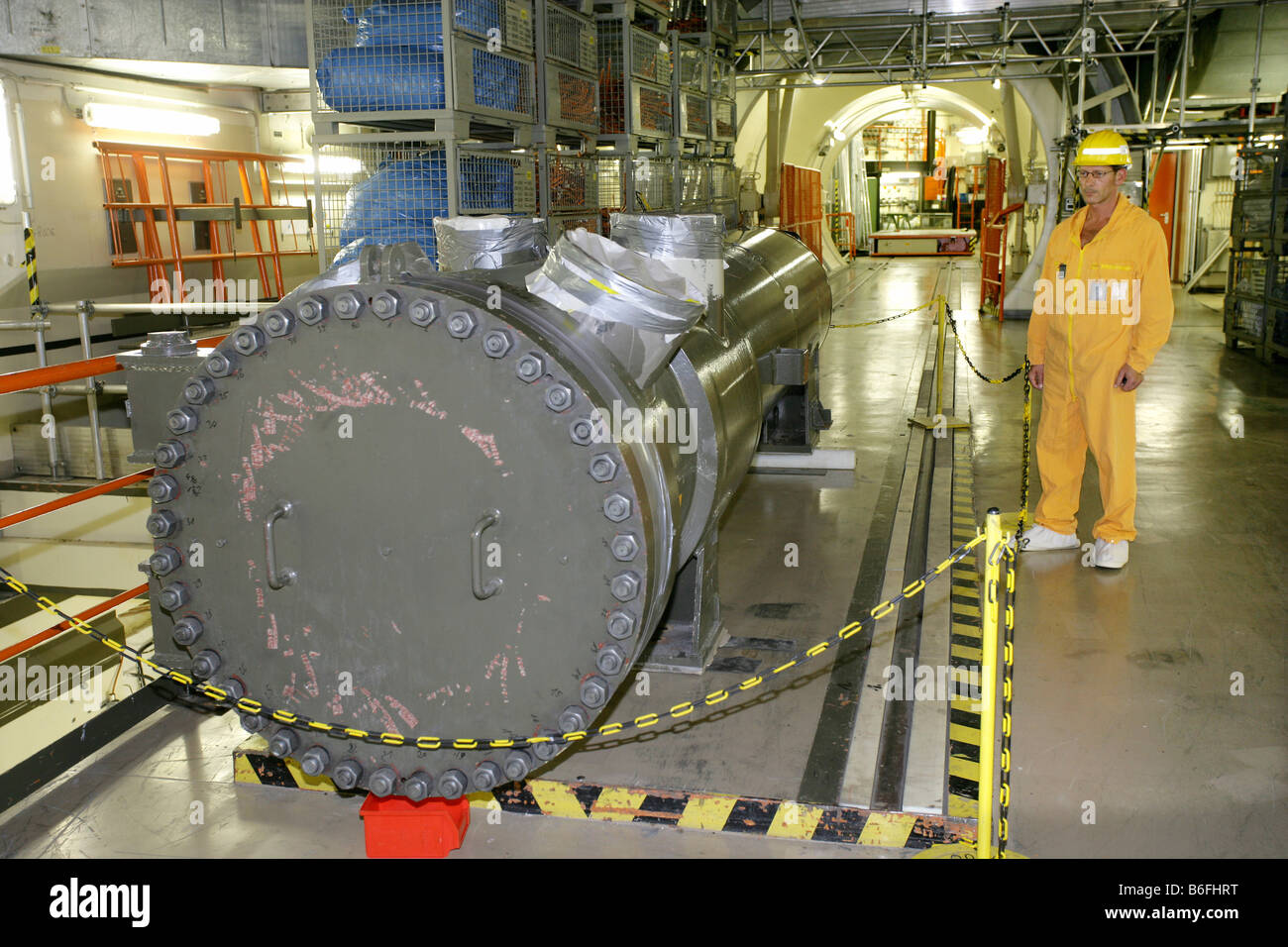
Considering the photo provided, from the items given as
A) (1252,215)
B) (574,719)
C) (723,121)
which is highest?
(723,121)

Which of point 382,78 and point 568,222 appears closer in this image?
point 382,78

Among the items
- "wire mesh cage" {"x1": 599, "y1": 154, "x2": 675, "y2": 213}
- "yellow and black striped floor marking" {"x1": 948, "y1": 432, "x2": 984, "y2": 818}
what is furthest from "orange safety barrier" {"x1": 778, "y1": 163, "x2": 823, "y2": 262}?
"yellow and black striped floor marking" {"x1": 948, "y1": 432, "x2": 984, "y2": 818}

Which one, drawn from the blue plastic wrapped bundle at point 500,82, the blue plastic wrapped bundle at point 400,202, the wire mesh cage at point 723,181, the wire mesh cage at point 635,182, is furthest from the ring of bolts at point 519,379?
the wire mesh cage at point 723,181

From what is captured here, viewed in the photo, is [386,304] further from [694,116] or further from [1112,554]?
[694,116]

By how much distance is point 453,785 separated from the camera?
3.01 metres

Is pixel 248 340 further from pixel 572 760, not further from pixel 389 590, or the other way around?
pixel 572 760

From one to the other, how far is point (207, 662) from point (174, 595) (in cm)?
22

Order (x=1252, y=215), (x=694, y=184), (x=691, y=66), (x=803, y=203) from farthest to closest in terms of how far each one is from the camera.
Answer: (x=803, y=203) < (x=1252, y=215) < (x=694, y=184) < (x=691, y=66)

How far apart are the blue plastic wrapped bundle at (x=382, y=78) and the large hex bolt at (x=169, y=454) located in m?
4.14

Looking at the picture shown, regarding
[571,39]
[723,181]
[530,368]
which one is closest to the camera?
[530,368]

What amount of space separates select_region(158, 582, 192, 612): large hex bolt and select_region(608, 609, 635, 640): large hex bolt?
4.13 feet

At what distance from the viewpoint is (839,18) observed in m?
14.6

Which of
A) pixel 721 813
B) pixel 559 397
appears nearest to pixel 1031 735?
pixel 721 813
